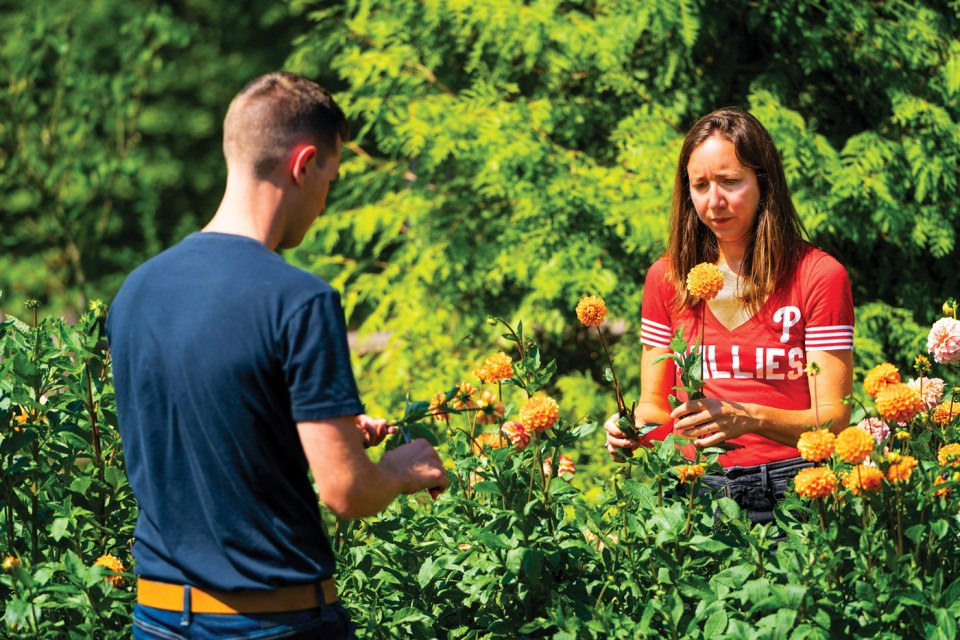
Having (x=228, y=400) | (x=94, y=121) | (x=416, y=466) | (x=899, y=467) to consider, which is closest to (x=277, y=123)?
(x=228, y=400)

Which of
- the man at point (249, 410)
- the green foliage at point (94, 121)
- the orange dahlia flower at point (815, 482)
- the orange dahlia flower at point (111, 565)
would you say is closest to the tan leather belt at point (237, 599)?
the man at point (249, 410)

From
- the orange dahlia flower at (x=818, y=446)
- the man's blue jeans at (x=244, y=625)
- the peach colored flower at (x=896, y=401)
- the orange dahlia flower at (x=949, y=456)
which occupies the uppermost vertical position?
the peach colored flower at (x=896, y=401)

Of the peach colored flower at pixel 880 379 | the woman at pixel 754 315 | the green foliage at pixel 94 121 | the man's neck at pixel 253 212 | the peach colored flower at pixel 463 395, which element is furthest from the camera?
the green foliage at pixel 94 121

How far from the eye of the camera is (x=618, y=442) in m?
2.34

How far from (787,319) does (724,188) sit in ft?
1.16

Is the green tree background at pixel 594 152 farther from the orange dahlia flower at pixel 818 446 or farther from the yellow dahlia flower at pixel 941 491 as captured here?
the orange dahlia flower at pixel 818 446

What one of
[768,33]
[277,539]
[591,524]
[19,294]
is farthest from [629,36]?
[19,294]

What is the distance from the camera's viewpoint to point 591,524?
7.75 ft

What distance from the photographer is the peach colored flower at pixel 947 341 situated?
2518mm

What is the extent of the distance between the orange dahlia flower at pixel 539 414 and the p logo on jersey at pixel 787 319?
0.72 meters

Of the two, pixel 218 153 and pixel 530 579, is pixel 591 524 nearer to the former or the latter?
pixel 530 579

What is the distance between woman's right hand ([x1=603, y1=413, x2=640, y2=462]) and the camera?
233cm

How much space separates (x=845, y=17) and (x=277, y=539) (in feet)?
11.6

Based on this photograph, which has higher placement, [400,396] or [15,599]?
[15,599]
